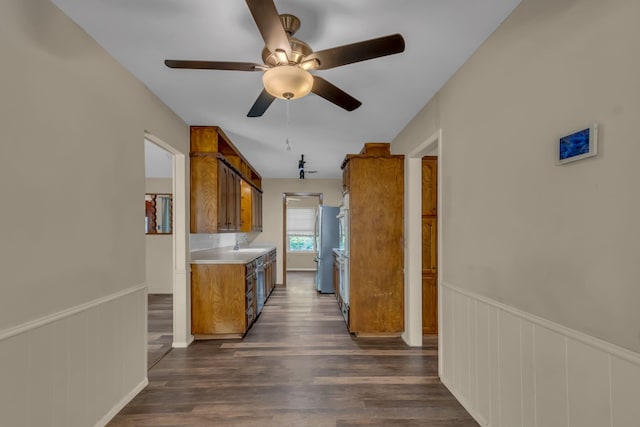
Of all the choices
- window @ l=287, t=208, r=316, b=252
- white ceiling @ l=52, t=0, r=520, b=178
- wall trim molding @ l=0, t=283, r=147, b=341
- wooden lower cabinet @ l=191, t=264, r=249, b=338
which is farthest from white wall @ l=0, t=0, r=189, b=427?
window @ l=287, t=208, r=316, b=252

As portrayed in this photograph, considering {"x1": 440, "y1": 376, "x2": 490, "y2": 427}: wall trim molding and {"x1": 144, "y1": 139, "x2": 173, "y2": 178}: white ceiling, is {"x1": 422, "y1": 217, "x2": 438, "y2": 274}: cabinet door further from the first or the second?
{"x1": 144, "y1": 139, "x2": 173, "y2": 178}: white ceiling

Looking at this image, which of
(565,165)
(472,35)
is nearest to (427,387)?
(565,165)

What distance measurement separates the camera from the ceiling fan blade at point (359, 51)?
57.1 inches

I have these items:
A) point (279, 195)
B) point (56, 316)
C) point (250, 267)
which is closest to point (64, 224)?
point (56, 316)

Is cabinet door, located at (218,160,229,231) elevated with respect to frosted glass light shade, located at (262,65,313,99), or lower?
lower

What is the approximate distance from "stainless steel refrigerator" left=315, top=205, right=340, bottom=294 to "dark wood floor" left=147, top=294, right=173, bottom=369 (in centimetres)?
269

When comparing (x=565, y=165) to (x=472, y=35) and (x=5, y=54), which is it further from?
(x=5, y=54)

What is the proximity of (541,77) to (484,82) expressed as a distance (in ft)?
1.68

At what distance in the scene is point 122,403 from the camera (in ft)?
7.30

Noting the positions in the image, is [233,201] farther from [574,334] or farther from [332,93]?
[574,334]

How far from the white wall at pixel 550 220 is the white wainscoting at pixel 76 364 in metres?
2.43

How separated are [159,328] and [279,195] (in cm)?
380

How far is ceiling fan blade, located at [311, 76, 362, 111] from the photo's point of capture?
1.85 metres

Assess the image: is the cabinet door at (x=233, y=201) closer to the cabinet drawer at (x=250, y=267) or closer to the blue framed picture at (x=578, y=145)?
the cabinet drawer at (x=250, y=267)
